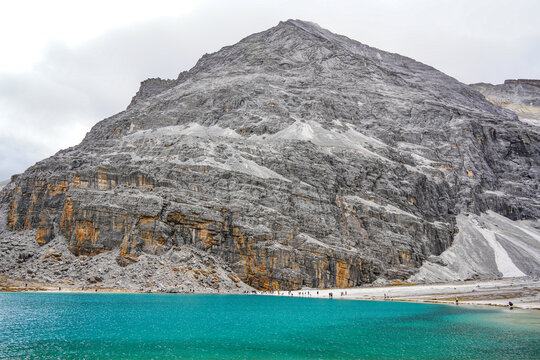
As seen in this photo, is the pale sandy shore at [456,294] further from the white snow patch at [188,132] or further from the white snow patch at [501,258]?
the white snow patch at [188,132]

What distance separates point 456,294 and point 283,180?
53.3 meters

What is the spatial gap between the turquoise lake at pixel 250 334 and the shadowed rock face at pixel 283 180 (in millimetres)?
46792

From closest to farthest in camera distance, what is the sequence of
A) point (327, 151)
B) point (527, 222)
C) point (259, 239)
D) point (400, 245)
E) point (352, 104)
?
point (259, 239) < point (400, 245) < point (327, 151) < point (527, 222) < point (352, 104)

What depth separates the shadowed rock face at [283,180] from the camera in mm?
100625

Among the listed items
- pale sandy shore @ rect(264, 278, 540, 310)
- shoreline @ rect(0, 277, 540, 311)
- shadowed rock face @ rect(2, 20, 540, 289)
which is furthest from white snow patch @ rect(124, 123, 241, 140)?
pale sandy shore @ rect(264, 278, 540, 310)

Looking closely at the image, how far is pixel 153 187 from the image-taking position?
109438 millimetres

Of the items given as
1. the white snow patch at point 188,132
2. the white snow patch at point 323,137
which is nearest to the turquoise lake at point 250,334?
the white snow patch at point 323,137

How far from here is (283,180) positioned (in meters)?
120

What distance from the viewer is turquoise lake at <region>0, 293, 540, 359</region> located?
28.5 meters

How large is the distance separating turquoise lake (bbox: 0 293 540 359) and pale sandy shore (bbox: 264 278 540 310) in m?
24.9

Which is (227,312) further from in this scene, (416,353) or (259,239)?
(259,239)

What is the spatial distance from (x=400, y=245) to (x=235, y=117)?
247ft

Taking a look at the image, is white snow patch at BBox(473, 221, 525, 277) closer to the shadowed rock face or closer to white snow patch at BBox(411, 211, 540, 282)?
white snow patch at BBox(411, 211, 540, 282)

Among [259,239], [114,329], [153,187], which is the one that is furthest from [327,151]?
[114,329]
